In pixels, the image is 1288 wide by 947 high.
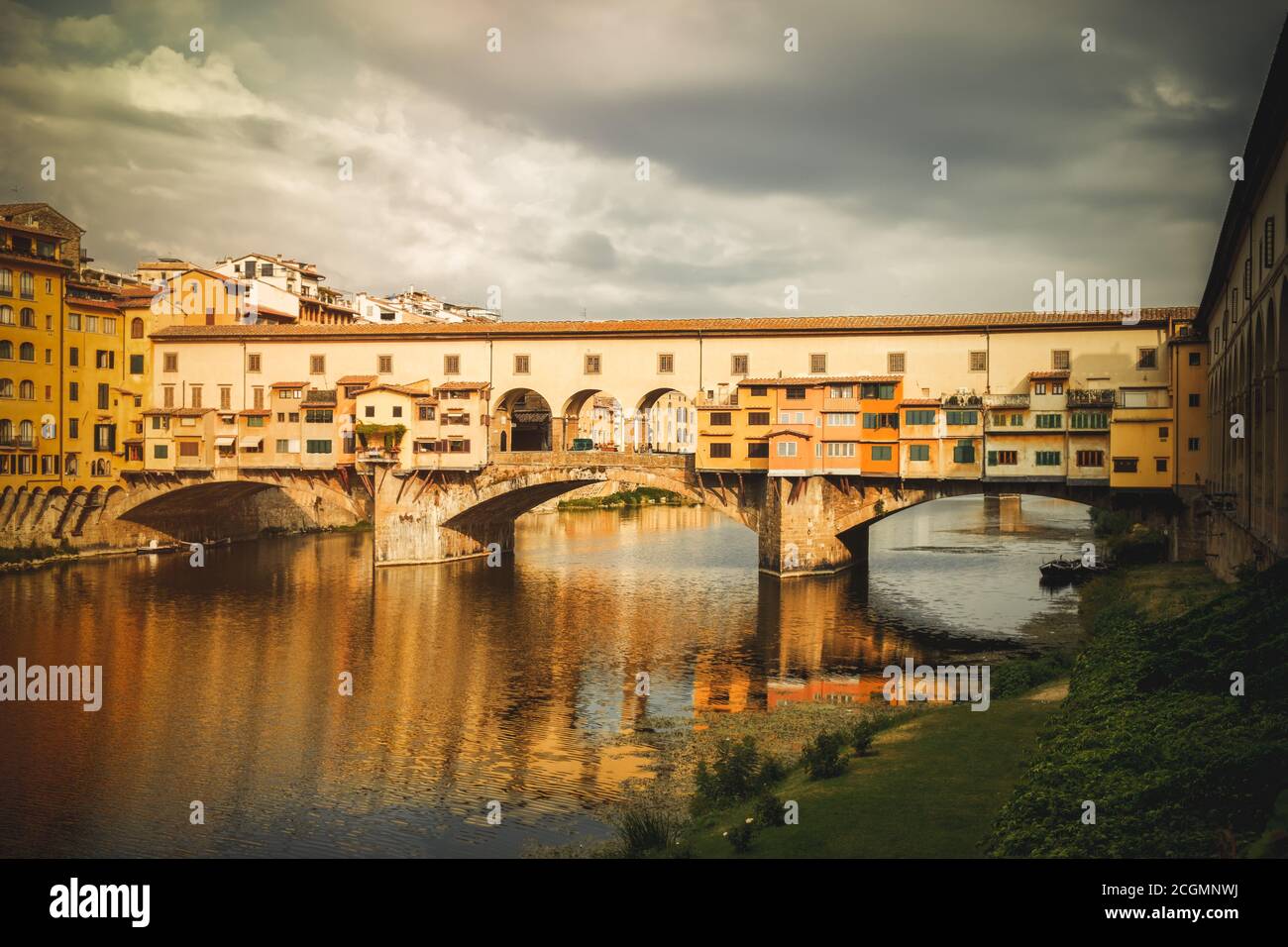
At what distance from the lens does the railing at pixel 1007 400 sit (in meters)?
44.8

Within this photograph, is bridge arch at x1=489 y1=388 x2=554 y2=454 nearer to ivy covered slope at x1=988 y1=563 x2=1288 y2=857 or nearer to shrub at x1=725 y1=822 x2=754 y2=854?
ivy covered slope at x1=988 y1=563 x2=1288 y2=857

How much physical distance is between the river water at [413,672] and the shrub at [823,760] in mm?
3760

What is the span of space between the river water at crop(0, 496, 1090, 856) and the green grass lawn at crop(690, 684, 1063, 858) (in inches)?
150

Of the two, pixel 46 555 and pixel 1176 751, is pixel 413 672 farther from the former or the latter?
pixel 46 555

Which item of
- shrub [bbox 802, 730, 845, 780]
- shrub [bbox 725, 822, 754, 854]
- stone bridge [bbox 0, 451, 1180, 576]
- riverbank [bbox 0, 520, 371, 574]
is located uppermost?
stone bridge [bbox 0, 451, 1180, 576]

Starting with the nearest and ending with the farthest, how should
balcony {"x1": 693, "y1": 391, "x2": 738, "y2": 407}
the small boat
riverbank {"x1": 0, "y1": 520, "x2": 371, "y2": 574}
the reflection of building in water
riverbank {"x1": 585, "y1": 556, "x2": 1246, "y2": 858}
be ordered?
riverbank {"x1": 585, "y1": 556, "x2": 1246, "y2": 858} < the reflection of building in water < the small boat < balcony {"x1": 693, "y1": 391, "x2": 738, "y2": 407} < riverbank {"x1": 0, "y1": 520, "x2": 371, "y2": 574}

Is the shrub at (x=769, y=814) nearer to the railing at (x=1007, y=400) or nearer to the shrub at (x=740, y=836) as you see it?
the shrub at (x=740, y=836)

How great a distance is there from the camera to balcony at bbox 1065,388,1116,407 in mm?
43250

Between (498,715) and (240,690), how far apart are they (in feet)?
25.4

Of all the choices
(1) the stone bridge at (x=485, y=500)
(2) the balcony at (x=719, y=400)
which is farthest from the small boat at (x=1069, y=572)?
(2) the balcony at (x=719, y=400)

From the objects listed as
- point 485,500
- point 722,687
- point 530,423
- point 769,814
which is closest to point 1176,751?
point 769,814

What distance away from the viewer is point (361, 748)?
2366cm

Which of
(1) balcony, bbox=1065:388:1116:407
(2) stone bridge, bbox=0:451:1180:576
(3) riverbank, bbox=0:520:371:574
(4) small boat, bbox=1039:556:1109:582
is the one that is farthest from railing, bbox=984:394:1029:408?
(3) riverbank, bbox=0:520:371:574
